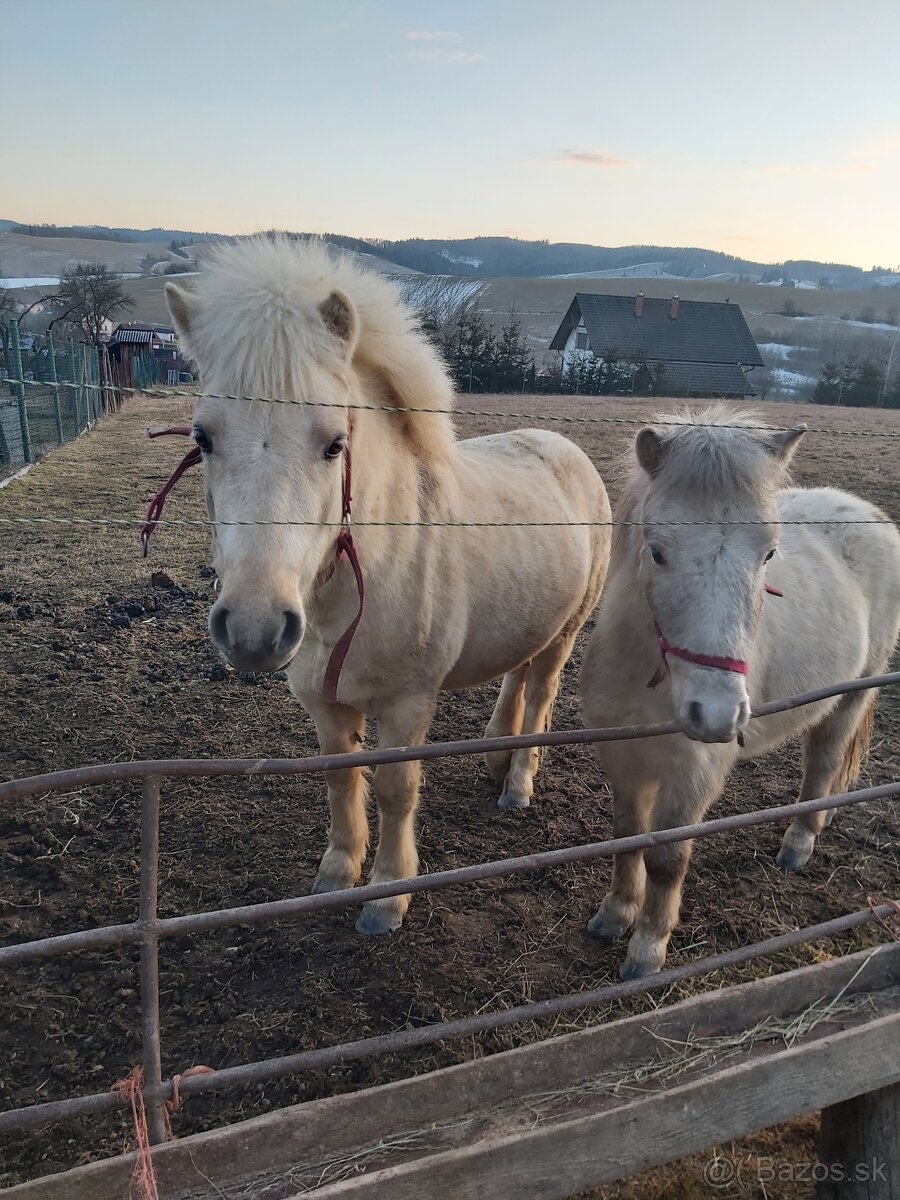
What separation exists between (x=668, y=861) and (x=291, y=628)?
5.20ft

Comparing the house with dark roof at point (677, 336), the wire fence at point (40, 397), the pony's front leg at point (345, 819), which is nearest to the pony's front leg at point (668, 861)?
the pony's front leg at point (345, 819)

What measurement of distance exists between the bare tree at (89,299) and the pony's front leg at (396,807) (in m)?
31.8

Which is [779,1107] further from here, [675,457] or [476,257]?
[476,257]

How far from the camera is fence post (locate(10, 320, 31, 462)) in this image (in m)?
9.63

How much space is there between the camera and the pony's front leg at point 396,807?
8.98 ft

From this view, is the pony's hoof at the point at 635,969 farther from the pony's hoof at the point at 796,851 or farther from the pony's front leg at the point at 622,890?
the pony's hoof at the point at 796,851

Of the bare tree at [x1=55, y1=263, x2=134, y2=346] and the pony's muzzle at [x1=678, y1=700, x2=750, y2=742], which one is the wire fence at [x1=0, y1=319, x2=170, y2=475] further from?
the bare tree at [x1=55, y1=263, x2=134, y2=346]

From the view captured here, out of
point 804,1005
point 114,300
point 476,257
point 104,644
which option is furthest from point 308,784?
point 476,257

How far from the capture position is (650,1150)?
1.59m

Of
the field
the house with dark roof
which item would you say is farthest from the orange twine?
the field

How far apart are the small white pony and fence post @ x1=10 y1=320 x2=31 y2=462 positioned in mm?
9411

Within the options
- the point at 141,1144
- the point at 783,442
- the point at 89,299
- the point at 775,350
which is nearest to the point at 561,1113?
the point at 141,1144

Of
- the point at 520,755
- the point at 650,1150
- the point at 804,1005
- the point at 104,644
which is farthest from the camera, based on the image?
the point at 104,644

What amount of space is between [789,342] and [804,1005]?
66660 millimetres
